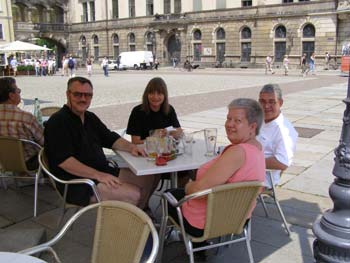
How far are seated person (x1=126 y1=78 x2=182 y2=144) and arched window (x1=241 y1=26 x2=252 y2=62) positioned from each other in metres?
39.5

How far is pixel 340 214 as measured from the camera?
238cm

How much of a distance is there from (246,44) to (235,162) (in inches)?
1660

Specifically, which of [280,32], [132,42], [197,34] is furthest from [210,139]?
[132,42]

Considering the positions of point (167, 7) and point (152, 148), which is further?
point (167, 7)

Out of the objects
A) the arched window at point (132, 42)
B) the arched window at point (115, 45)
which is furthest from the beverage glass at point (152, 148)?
the arched window at point (115, 45)

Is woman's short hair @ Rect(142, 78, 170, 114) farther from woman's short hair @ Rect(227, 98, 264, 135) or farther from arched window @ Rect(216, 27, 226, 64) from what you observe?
arched window @ Rect(216, 27, 226, 64)

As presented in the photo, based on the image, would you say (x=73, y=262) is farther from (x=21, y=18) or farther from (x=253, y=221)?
(x=21, y=18)

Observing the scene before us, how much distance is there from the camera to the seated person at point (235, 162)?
266 centimetres

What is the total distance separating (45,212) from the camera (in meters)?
4.36

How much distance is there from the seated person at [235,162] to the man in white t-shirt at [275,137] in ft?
3.08

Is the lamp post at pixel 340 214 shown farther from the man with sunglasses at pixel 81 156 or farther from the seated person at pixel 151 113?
the seated person at pixel 151 113

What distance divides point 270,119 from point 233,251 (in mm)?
1286

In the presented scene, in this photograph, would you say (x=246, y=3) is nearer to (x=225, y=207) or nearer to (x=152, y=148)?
(x=152, y=148)

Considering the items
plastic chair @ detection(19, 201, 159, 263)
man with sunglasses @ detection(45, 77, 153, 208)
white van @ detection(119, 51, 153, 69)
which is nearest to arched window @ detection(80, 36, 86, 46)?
white van @ detection(119, 51, 153, 69)
